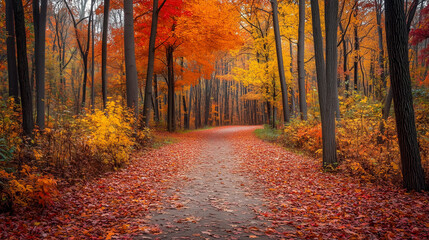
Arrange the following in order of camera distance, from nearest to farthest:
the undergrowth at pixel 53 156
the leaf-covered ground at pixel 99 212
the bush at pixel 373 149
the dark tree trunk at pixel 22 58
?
the leaf-covered ground at pixel 99 212, the undergrowth at pixel 53 156, the bush at pixel 373 149, the dark tree trunk at pixel 22 58

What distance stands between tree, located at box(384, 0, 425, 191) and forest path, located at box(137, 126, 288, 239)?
318 cm

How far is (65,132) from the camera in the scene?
20.8 ft

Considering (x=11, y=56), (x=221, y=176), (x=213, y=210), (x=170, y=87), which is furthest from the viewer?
(x=170, y=87)

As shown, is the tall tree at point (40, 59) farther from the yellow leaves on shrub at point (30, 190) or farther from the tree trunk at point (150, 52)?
the yellow leaves on shrub at point (30, 190)

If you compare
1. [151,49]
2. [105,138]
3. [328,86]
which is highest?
[151,49]

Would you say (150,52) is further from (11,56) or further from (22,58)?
(22,58)

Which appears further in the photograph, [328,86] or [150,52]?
[150,52]

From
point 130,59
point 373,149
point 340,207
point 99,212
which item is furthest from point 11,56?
point 373,149

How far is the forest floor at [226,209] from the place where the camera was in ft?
12.0

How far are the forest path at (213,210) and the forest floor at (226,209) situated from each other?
0.01m

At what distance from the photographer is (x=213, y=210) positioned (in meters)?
4.76

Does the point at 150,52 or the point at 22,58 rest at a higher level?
the point at 150,52

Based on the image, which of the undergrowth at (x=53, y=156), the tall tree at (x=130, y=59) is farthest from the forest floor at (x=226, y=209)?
the tall tree at (x=130, y=59)

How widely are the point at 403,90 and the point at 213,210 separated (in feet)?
15.1
